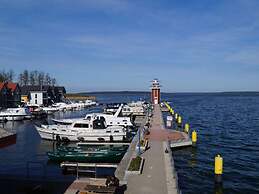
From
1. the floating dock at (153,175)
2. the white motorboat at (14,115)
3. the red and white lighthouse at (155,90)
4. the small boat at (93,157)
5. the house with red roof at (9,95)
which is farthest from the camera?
the red and white lighthouse at (155,90)

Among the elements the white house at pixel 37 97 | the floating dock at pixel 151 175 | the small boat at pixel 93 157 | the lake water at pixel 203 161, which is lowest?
the lake water at pixel 203 161

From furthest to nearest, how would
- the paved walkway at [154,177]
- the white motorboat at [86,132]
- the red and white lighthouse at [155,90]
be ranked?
the red and white lighthouse at [155,90] → the white motorboat at [86,132] → the paved walkway at [154,177]

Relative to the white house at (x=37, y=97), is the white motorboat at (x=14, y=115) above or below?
below

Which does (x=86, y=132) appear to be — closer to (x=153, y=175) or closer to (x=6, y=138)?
(x=153, y=175)

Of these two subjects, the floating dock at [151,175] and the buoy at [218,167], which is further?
the buoy at [218,167]

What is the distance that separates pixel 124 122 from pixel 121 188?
32.9m

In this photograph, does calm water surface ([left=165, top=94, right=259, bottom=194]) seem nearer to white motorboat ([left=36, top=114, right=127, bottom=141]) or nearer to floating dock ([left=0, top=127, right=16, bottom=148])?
white motorboat ([left=36, top=114, right=127, bottom=141])

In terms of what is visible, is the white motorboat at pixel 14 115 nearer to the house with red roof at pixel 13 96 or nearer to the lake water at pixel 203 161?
the lake water at pixel 203 161

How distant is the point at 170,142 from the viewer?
1495 inches

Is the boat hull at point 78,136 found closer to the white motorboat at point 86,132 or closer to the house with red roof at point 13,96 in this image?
the white motorboat at point 86,132

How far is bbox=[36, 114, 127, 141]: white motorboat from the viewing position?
4285 centimetres

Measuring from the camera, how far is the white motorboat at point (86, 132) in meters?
42.9

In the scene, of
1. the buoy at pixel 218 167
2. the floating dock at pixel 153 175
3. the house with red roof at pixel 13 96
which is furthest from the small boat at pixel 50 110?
the buoy at pixel 218 167

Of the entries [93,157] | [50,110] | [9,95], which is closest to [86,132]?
[93,157]
